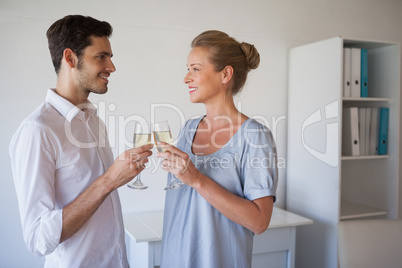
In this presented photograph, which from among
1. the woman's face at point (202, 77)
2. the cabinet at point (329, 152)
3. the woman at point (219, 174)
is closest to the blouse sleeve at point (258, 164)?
the woman at point (219, 174)

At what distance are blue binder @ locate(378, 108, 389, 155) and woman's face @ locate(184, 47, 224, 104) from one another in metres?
1.90

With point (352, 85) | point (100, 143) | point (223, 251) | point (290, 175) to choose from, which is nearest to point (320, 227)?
point (290, 175)

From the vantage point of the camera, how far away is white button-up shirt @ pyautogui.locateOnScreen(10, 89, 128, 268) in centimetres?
134

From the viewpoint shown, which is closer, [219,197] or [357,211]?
[219,197]

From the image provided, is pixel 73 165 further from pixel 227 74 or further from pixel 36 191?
pixel 227 74

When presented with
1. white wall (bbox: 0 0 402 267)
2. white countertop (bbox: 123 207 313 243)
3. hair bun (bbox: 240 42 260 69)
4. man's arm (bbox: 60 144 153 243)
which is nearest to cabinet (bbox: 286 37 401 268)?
white wall (bbox: 0 0 402 267)

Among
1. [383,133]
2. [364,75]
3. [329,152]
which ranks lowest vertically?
[329,152]

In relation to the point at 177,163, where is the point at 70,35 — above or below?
above

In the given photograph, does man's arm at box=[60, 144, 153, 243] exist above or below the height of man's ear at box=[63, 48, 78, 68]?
below

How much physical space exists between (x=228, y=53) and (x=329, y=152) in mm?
1515

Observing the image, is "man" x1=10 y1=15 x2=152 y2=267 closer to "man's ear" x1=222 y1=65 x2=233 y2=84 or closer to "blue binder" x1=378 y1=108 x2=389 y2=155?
"man's ear" x1=222 y1=65 x2=233 y2=84

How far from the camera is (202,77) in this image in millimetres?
1656

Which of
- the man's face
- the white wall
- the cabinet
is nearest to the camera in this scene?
the man's face

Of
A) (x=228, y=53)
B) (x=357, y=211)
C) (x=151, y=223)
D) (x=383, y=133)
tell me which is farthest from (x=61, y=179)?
(x=383, y=133)
